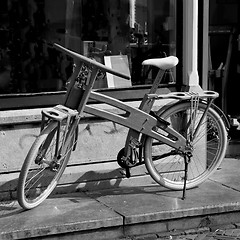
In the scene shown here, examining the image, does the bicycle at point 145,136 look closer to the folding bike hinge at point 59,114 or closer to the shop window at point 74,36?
the folding bike hinge at point 59,114

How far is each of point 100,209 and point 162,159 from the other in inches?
42.4

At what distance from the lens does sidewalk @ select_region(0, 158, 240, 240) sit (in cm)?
484

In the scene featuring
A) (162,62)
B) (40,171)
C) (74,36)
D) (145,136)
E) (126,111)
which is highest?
(74,36)

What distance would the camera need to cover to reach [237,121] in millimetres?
7578

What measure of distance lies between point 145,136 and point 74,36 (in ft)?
4.12

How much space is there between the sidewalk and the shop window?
1152mm

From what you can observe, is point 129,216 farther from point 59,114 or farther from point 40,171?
point 59,114

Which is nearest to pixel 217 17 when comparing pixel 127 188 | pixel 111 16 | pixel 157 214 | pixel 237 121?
pixel 237 121

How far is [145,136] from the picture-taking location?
553 cm

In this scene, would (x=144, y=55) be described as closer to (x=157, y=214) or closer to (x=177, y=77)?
(x=177, y=77)

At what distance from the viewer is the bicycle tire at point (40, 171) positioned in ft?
15.9

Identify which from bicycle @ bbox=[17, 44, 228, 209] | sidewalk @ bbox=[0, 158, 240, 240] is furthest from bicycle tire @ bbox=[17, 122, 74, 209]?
sidewalk @ bbox=[0, 158, 240, 240]

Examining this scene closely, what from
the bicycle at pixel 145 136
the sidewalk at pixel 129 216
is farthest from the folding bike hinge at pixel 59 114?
the sidewalk at pixel 129 216

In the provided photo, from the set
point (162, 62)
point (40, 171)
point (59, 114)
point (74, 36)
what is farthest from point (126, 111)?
point (74, 36)
